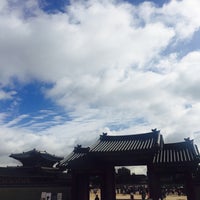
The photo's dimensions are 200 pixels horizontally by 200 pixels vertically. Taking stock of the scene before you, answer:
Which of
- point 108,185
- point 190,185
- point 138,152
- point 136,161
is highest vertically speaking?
point 138,152

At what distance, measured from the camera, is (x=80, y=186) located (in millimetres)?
29172

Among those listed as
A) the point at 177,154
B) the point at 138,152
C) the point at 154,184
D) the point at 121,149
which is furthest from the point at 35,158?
the point at 177,154

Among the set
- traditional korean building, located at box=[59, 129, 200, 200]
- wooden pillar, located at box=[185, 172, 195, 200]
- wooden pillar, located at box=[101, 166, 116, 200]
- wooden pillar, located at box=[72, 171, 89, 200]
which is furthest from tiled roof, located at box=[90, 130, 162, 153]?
wooden pillar, located at box=[185, 172, 195, 200]

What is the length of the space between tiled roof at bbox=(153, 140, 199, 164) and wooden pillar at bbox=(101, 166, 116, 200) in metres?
4.67

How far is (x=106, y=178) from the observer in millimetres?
27406

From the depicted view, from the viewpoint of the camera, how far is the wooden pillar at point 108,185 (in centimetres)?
2723

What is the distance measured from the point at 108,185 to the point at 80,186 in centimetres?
343

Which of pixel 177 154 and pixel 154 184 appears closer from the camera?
pixel 154 184

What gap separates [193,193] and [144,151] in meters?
5.62

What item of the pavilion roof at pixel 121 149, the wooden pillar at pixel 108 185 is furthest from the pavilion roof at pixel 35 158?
the wooden pillar at pixel 108 185

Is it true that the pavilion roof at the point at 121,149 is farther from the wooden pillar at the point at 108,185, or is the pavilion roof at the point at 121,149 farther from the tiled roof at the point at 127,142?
the wooden pillar at the point at 108,185

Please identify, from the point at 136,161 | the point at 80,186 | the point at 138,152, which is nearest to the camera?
the point at 138,152

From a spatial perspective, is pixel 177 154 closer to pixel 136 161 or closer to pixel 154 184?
pixel 154 184

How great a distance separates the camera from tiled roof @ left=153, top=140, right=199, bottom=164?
2477 cm
